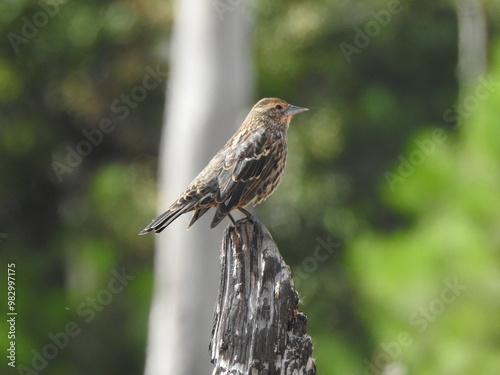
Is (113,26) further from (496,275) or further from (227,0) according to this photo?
(496,275)

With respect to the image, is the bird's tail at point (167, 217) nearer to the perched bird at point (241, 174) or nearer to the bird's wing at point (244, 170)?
the perched bird at point (241, 174)

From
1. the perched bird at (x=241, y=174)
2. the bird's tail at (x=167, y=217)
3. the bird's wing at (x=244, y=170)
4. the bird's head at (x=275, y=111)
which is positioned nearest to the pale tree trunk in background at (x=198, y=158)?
the bird's head at (x=275, y=111)

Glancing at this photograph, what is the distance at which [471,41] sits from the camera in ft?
58.3

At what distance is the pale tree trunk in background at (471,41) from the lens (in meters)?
17.0

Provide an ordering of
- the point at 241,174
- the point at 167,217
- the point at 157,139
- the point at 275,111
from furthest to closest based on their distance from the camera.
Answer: the point at 157,139
the point at 275,111
the point at 241,174
the point at 167,217

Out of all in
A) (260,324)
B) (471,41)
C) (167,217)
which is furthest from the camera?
(471,41)

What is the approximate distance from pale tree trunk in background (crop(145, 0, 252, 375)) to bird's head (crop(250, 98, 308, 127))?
12.7 ft

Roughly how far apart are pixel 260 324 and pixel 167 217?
1.49m

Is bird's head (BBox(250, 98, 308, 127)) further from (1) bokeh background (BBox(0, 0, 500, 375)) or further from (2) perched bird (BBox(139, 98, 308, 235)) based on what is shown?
(1) bokeh background (BBox(0, 0, 500, 375))

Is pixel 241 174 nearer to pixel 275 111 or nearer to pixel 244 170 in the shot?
pixel 244 170

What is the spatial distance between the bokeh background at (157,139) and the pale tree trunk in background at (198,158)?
2490 mm

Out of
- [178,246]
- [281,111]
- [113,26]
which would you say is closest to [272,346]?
[281,111]

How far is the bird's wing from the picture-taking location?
6.31m

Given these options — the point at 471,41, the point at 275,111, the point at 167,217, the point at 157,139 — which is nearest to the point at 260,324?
the point at 167,217
